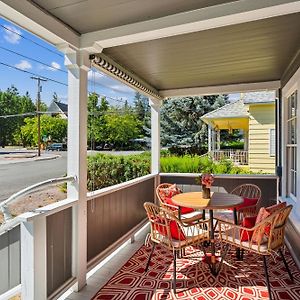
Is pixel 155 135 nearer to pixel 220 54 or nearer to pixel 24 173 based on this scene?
pixel 220 54

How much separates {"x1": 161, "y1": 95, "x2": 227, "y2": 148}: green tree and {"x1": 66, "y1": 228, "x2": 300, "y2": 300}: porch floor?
1175 centimetres

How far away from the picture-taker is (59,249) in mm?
2518

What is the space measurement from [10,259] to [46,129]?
10.4ft

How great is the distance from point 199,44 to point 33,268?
9.34 feet

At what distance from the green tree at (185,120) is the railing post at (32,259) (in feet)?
42.7

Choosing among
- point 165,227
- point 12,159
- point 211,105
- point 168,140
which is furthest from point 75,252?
point 211,105

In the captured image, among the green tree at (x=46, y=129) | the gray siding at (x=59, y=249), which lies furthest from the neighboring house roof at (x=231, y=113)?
the gray siding at (x=59, y=249)

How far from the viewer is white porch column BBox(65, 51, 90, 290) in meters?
2.74

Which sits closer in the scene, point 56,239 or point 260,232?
point 56,239

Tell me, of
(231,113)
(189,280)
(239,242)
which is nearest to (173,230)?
(189,280)

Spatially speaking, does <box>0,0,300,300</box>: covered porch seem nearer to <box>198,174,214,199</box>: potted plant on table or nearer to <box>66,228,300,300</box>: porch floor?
<box>66,228,300,300</box>: porch floor

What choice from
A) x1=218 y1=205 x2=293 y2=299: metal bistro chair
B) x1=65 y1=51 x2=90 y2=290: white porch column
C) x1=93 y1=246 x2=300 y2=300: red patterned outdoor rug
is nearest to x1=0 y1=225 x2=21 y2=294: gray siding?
x1=65 y1=51 x2=90 y2=290: white porch column

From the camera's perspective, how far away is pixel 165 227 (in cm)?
287

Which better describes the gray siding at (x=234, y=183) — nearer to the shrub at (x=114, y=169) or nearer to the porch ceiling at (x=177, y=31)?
the shrub at (x=114, y=169)
